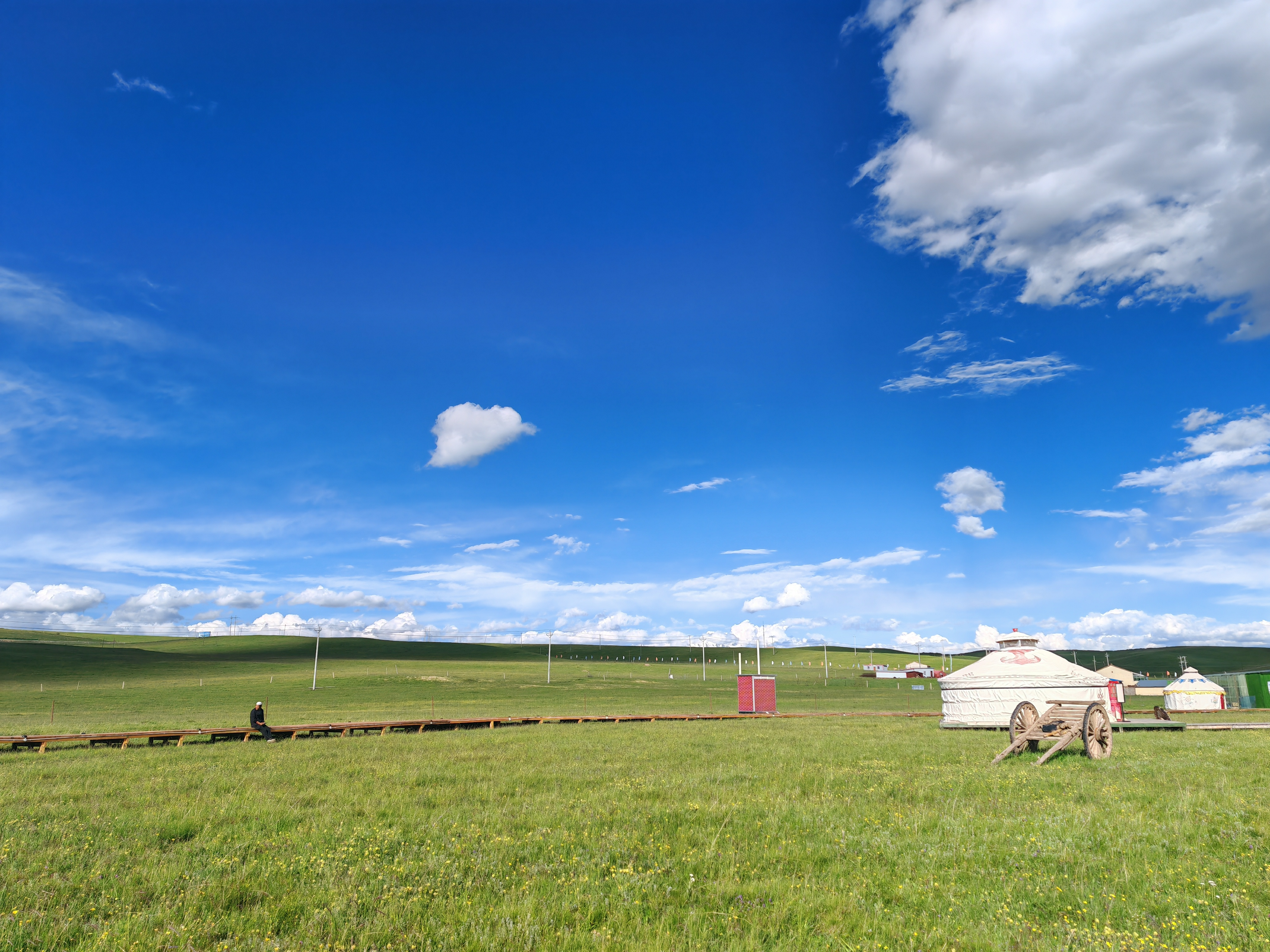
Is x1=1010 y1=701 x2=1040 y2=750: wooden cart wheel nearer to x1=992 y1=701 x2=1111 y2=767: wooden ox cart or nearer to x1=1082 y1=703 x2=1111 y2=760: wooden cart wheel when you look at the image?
x1=992 y1=701 x2=1111 y2=767: wooden ox cart

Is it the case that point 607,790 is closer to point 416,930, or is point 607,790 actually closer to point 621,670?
point 416,930

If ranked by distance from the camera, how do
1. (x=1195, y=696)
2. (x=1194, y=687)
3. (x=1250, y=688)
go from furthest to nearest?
1. (x=1250, y=688)
2. (x=1194, y=687)
3. (x=1195, y=696)

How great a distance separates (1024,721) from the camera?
23672mm

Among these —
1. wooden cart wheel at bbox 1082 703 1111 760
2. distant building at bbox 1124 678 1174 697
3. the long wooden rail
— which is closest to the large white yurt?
the long wooden rail

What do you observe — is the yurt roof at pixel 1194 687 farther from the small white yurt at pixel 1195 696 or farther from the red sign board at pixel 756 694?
A: the red sign board at pixel 756 694

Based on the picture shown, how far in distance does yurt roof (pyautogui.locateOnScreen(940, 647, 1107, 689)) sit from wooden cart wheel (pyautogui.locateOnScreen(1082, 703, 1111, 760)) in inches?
565

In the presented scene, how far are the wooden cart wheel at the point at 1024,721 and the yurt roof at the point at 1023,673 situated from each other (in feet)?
39.7

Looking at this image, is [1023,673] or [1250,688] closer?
[1023,673]

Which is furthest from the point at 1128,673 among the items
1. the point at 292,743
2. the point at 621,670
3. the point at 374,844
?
the point at 374,844

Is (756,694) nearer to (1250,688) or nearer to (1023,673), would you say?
(1023,673)

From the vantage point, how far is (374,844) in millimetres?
10805

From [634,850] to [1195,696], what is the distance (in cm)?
7684

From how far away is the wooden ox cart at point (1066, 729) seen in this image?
808 inches

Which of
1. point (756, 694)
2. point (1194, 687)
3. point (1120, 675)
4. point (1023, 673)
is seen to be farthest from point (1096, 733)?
point (1120, 675)
